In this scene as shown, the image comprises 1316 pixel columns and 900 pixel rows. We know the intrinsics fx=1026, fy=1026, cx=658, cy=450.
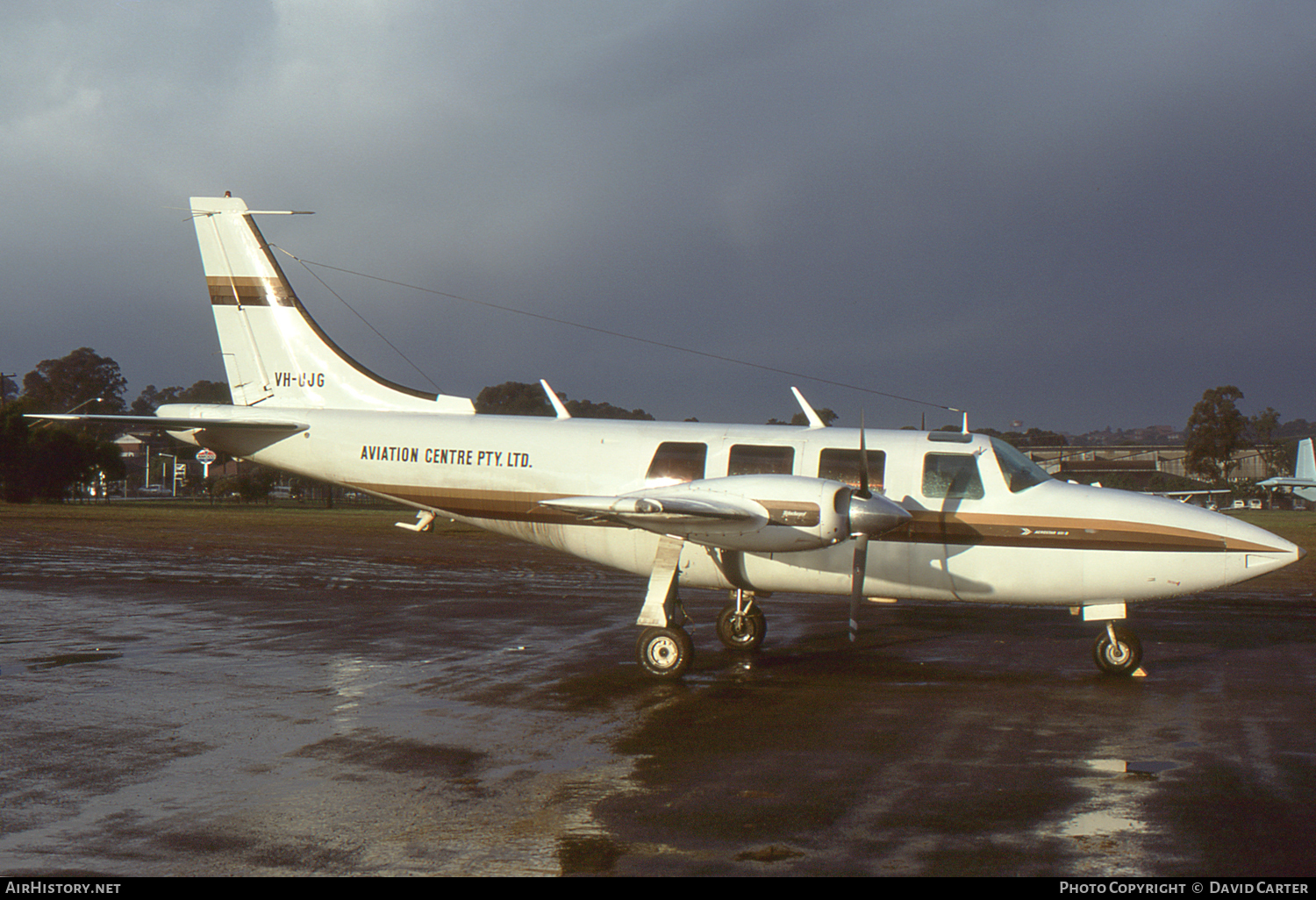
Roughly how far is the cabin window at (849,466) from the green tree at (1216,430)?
116 m

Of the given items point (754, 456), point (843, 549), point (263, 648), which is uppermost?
point (754, 456)

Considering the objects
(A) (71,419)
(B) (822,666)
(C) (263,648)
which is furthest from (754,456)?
(A) (71,419)

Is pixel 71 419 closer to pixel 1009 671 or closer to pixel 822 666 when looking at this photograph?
pixel 822 666

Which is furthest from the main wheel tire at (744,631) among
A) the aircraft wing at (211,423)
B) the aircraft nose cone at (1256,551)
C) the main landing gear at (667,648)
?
the aircraft wing at (211,423)

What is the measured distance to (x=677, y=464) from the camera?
1340 centimetres

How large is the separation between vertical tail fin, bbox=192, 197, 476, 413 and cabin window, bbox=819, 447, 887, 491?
6.05m

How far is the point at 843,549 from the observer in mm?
12867

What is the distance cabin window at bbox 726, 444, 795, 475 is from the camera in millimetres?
13164

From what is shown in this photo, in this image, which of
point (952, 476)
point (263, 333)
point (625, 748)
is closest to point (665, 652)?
point (625, 748)

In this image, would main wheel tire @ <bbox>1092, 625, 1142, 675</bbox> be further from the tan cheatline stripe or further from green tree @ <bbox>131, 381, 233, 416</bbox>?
green tree @ <bbox>131, 381, 233, 416</bbox>

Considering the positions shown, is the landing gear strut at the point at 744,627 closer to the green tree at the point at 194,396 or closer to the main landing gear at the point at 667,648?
the main landing gear at the point at 667,648

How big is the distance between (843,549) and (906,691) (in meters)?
1.94

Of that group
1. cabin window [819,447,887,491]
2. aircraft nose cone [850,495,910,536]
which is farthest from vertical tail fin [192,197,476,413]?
aircraft nose cone [850,495,910,536]

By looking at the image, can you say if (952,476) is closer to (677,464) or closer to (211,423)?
(677,464)
